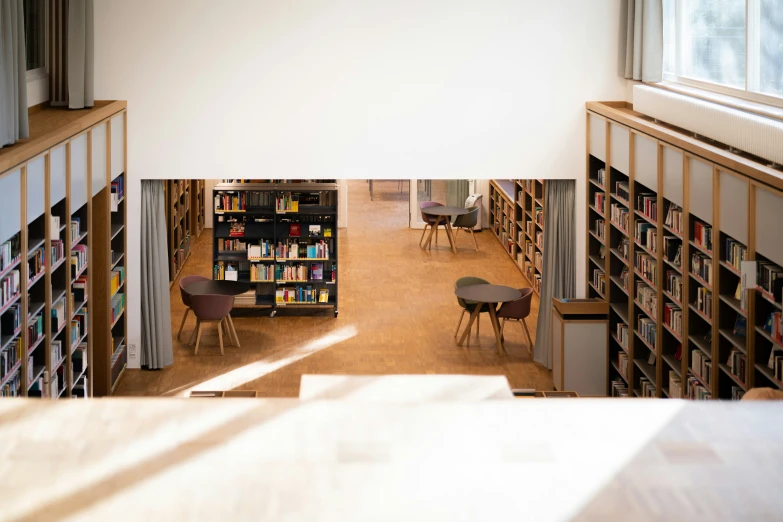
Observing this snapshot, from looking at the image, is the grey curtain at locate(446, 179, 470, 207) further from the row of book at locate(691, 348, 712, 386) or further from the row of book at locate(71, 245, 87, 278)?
the row of book at locate(691, 348, 712, 386)

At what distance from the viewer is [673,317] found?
7523 mm

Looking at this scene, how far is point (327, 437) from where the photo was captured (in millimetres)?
470

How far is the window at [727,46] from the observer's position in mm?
6801

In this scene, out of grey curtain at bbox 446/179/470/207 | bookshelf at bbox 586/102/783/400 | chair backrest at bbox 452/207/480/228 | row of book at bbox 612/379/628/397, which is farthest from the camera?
grey curtain at bbox 446/179/470/207

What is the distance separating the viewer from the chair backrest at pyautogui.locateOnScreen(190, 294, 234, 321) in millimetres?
11117

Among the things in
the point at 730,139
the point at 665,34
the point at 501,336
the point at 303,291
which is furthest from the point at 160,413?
the point at 303,291

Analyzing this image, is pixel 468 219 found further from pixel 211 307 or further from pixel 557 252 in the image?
pixel 211 307

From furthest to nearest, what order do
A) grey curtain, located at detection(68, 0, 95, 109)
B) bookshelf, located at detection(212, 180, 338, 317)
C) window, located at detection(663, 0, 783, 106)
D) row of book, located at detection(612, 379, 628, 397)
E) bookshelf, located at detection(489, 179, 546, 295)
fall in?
bookshelf, located at detection(489, 179, 546, 295) < bookshelf, located at detection(212, 180, 338, 317) < row of book, located at detection(612, 379, 628, 397) < grey curtain, located at detection(68, 0, 95, 109) < window, located at detection(663, 0, 783, 106)

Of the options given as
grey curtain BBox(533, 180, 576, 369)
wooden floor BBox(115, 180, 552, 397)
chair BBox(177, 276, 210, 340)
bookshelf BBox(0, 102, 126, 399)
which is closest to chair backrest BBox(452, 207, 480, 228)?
wooden floor BBox(115, 180, 552, 397)

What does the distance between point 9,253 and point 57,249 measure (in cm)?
128

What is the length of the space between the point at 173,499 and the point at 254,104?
980 cm

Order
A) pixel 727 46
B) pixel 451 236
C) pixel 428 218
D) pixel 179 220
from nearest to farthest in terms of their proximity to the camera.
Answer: pixel 727 46 → pixel 179 220 → pixel 451 236 → pixel 428 218

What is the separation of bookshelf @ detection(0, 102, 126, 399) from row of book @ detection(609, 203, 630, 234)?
5161 millimetres

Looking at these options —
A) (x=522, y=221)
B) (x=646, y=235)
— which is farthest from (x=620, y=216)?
(x=522, y=221)
